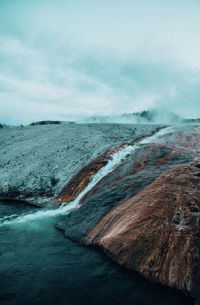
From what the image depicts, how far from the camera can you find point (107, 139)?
34.8 meters

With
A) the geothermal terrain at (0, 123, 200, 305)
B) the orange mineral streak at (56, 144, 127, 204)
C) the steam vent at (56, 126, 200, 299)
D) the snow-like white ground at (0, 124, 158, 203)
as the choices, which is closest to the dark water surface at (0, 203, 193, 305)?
the geothermal terrain at (0, 123, 200, 305)

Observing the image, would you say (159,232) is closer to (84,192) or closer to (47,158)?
(84,192)

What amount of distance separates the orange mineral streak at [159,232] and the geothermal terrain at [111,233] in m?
0.04

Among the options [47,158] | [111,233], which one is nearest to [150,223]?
[111,233]

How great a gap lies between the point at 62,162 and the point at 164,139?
10.3 meters

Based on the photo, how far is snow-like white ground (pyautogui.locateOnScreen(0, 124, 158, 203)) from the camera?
91.8 feet

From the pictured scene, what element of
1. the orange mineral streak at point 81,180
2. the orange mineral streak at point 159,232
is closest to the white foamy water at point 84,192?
the orange mineral streak at point 81,180

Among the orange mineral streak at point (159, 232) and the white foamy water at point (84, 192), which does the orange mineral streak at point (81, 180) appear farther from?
the orange mineral streak at point (159, 232)

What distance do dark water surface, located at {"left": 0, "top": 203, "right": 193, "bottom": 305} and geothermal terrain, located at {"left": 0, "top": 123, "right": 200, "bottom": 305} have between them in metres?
0.04

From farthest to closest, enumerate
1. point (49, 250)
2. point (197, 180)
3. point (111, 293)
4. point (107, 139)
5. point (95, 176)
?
point (107, 139) → point (95, 176) → point (197, 180) → point (49, 250) → point (111, 293)

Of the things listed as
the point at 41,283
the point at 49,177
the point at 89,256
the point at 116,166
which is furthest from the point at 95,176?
the point at 41,283

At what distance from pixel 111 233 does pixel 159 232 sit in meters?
2.42

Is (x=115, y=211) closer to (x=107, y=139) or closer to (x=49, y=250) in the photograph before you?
(x=49, y=250)

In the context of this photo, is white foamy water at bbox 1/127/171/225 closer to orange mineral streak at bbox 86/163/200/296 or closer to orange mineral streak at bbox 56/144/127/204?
orange mineral streak at bbox 56/144/127/204
